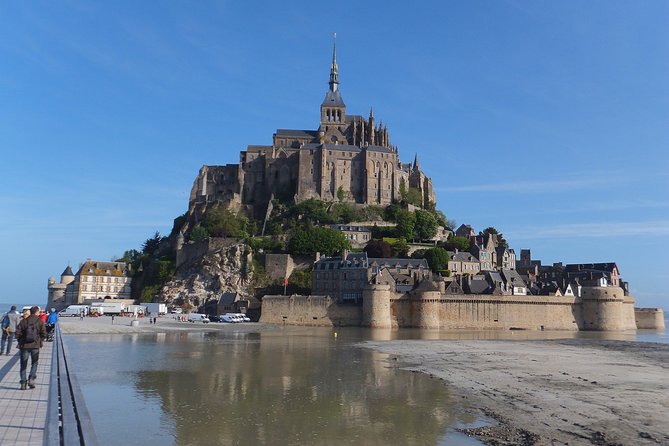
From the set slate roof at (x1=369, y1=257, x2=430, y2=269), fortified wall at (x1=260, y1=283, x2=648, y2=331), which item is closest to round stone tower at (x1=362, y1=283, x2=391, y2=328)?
fortified wall at (x1=260, y1=283, x2=648, y2=331)

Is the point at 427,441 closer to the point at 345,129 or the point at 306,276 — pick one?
the point at 306,276

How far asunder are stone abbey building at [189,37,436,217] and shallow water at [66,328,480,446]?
45011 millimetres

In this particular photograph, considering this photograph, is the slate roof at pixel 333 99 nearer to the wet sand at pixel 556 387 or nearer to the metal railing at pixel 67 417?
the wet sand at pixel 556 387

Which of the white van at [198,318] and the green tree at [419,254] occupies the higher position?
the green tree at [419,254]

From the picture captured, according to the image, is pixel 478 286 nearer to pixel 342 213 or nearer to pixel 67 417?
pixel 342 213

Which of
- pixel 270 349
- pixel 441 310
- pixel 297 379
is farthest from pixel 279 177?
pixel 297 379

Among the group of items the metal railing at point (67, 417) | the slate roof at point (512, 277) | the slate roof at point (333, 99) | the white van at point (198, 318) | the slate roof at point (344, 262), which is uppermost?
the slate roof at point (333, 99)

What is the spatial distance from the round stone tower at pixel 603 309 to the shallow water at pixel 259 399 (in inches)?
1426

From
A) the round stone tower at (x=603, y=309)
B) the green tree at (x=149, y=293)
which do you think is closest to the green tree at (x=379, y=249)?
the round stone tower at (x=603, y=309)

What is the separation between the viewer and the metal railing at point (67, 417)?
6105 millimetres

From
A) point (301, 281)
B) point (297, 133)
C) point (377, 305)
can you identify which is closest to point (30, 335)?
point (377, 305)

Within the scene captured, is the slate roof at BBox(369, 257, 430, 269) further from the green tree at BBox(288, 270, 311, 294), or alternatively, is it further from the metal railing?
the metal railing

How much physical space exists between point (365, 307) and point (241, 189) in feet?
98.1

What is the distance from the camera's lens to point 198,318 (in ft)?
174
